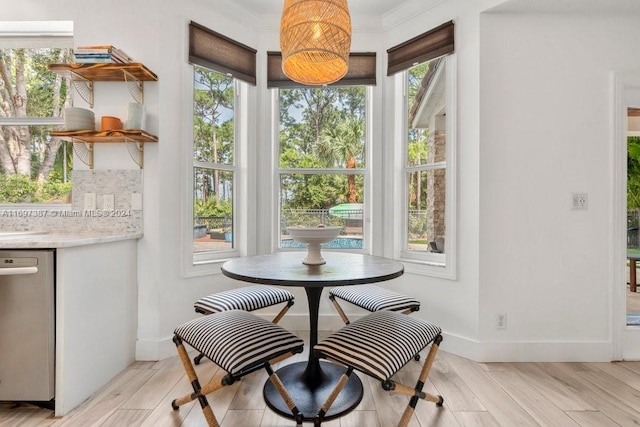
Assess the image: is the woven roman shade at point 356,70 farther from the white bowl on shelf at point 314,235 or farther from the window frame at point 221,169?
the white bowl on shelf at point 314,235

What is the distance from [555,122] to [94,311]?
324cm

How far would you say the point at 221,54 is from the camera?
8.50ft

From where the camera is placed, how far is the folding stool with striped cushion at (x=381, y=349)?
1349 millimetres

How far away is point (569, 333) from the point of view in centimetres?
232

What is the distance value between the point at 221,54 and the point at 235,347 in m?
2.23

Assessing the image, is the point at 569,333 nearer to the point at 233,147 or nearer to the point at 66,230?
the point at 233,147

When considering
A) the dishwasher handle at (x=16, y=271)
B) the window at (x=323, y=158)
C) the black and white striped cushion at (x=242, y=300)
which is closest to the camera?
the dishwasher handle at (x=16, y=271)

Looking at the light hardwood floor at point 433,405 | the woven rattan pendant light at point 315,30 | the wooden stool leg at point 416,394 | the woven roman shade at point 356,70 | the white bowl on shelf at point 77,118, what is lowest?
the light hardwood floor at point 433,405

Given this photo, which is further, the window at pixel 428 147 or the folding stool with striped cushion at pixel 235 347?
the window at pixel 428 147

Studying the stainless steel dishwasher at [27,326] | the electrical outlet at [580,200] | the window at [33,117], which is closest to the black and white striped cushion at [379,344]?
the stainless steel dishwasher at [27,326]

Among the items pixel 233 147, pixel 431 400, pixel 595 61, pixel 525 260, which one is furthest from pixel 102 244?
pixel 595 61

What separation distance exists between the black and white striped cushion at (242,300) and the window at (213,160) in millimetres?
670

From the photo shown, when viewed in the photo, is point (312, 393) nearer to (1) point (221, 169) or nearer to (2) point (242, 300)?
(2) point (242, 300)

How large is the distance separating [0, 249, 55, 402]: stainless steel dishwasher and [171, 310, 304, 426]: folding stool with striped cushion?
68cm
